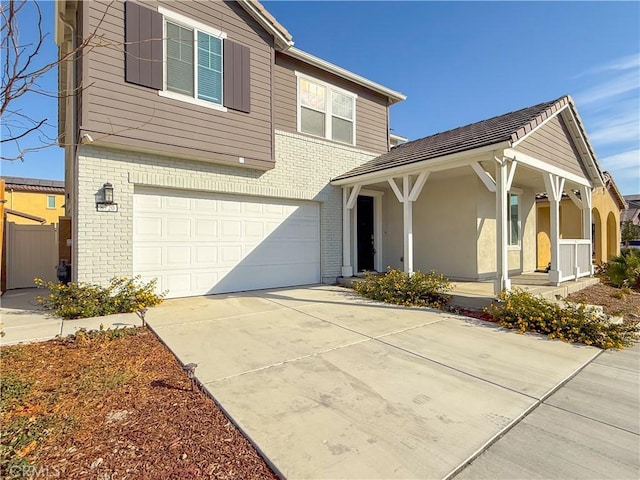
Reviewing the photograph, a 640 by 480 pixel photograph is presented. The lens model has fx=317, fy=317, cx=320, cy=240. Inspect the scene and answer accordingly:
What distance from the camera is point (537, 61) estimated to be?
28.0 ft

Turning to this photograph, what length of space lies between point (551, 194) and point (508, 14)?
14.5ft

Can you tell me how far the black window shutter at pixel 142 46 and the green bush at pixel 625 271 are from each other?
12.3 m

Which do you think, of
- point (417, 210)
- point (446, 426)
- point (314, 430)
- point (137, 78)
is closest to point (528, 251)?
point (417, 210)

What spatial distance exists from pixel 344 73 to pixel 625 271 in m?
9.56

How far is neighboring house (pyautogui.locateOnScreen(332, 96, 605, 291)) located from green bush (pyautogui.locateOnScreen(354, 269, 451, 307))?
0.44 m

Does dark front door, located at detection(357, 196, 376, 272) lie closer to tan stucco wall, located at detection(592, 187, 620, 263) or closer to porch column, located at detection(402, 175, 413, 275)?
porch column, located at detection(402, 175, 413, 275)

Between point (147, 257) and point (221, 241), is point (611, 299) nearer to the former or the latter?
point (221, 241)

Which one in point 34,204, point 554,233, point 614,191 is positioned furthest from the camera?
point 34,204

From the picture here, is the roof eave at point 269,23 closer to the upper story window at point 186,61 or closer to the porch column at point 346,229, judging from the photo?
the upper story window at point 186,61

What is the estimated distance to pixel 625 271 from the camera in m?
8.56

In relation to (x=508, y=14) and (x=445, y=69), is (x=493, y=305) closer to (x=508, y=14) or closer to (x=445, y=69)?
(x=508, y=14)

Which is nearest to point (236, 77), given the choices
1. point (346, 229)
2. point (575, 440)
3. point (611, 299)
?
point (346, 229)

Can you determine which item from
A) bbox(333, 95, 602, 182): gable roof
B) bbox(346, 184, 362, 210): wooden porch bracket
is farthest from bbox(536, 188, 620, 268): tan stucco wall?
bbox(346, 184, 362, 210): wooden porch bracket

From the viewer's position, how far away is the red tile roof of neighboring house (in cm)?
1999
